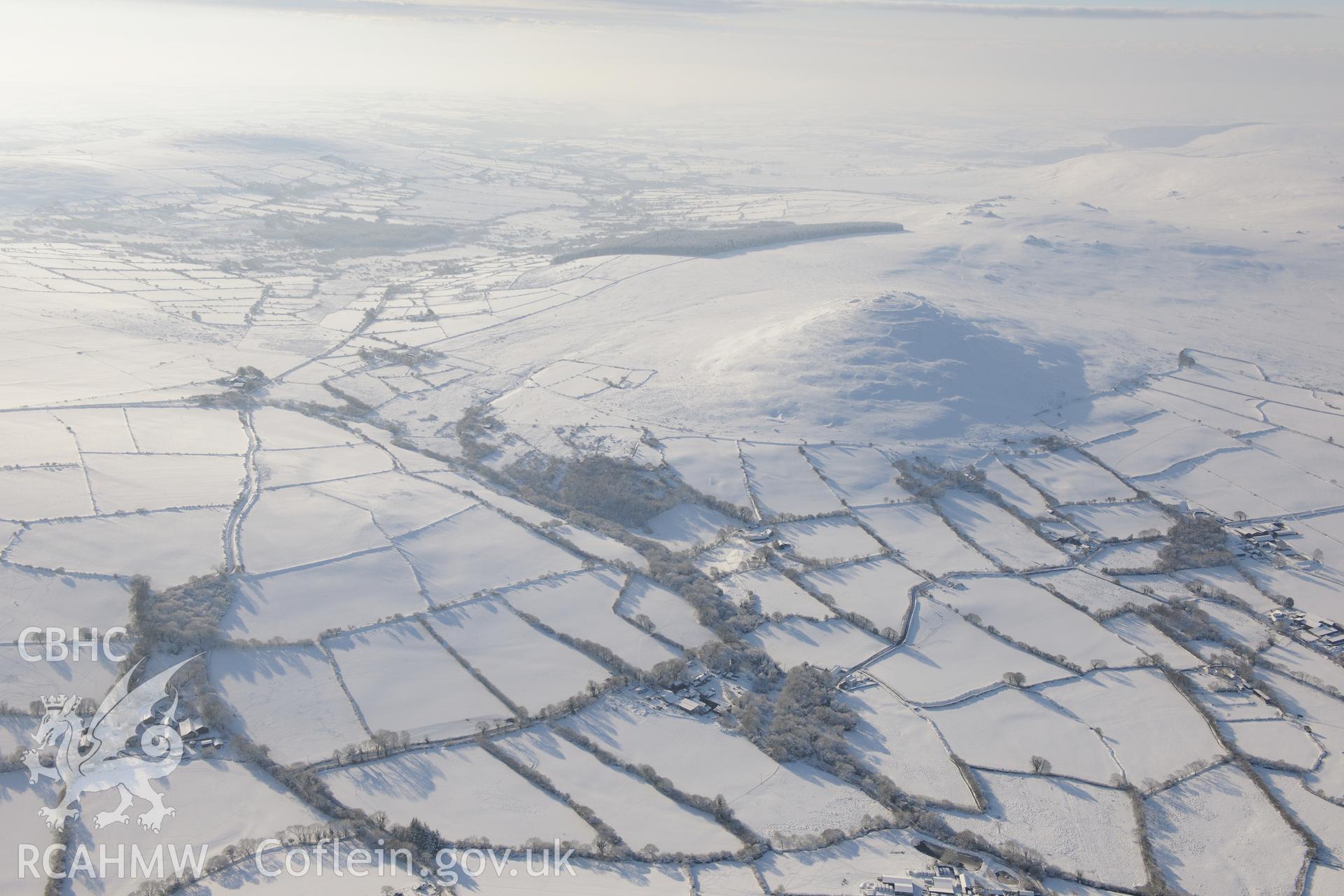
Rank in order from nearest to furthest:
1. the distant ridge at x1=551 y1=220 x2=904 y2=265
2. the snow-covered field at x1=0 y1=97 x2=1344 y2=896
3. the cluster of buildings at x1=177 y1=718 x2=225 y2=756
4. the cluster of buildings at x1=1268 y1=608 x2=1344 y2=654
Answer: the snow-covered field at x1=0 y1=97 x2=1344 y2=896 → the cluster of buildings at x1=177 y1=718 x2=225 y2=756 → the cluster of buildings at x1=1268 y1=608 x2=1344 y2=654 → the distant ridge at x1=551 y1=220 x2=904 y2=265

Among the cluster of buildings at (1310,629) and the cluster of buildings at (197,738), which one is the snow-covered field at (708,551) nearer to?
the cluster of buildings at (1310,629)

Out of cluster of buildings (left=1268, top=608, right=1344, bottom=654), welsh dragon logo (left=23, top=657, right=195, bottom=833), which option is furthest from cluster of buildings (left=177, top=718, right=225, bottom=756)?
cluster of buildings (left=1268, top=608, right=1344, bottom=654)

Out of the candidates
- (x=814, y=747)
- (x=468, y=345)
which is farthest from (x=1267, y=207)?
(x=814, y=747)

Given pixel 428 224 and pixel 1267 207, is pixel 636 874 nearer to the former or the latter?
pixel 428 224

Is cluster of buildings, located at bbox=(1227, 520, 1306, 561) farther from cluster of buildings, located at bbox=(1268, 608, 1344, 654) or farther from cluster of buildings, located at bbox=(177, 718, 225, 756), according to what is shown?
cluster of buildings, located at bbox=(177, 718, 225, 756)

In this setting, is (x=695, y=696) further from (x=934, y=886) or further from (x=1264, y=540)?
(x=1264, y=540)

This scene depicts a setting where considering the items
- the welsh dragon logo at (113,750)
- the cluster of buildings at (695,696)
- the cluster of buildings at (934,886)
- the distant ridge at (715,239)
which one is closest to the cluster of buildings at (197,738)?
Result: the welsh dragon logo at (113,750)
